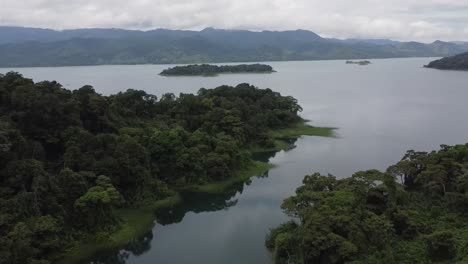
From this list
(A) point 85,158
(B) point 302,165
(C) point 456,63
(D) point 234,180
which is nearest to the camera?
(A) point 85,158

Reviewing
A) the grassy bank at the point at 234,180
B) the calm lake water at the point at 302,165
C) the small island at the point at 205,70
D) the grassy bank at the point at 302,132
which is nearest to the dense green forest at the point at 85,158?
the grassy bank at the point at 234,180

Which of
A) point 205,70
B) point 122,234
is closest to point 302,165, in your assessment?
point 122,234

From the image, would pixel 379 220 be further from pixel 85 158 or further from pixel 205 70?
pixel 205 70

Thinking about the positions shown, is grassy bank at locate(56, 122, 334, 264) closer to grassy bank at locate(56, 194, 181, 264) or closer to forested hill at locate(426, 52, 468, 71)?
grassy bank at locate(56, 194, 181, 264)

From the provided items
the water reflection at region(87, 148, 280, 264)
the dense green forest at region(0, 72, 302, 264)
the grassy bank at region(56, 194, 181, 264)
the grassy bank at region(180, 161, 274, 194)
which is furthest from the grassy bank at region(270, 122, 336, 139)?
the grassy bank at region(56, 194, 181, 264)

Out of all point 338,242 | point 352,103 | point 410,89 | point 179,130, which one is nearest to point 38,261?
point 338,242

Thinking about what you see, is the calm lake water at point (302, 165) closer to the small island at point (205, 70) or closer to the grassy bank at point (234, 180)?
the grassy bank at point (234, 180)
